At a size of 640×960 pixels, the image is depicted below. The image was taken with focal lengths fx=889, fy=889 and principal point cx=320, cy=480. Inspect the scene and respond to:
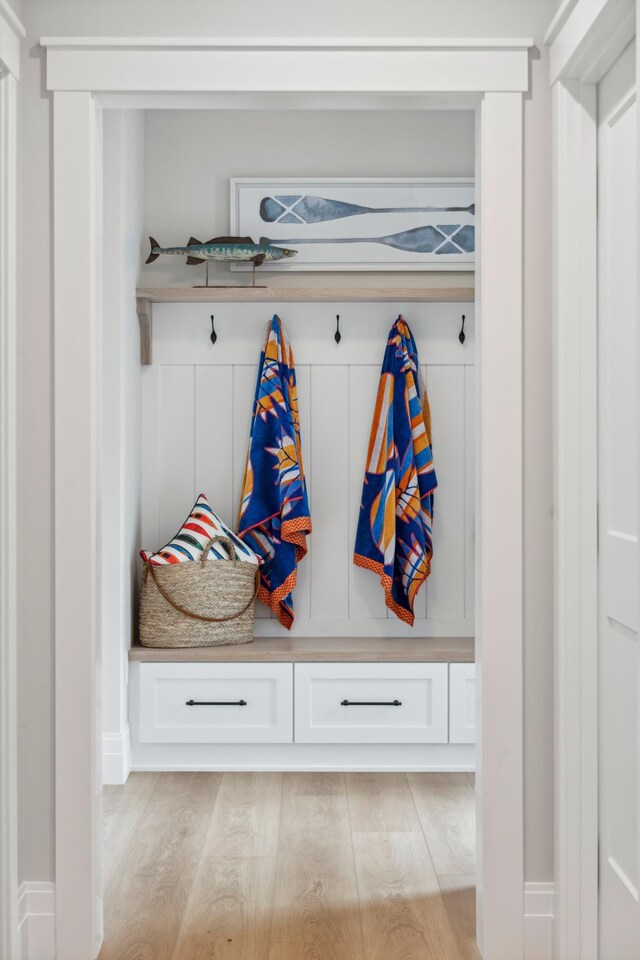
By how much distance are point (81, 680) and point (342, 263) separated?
219 cm

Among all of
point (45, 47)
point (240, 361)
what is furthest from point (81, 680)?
point (240, 361)

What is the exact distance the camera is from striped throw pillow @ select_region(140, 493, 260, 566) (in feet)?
11.1

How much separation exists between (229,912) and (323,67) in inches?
84.7

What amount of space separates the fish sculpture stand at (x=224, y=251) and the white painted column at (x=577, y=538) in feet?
5.19

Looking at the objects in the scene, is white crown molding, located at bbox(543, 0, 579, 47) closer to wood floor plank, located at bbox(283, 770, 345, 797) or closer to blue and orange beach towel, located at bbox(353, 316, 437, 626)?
blue and orange beach towel, located at bbox(353, 316, 437, 626)

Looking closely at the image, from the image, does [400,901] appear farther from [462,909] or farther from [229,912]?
[229,912]

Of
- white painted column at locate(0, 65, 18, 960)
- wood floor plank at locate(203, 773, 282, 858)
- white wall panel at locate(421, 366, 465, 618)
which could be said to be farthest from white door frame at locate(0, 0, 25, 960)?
white wall panel at locate(421, 366, 465, 618)

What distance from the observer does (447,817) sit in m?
3.01

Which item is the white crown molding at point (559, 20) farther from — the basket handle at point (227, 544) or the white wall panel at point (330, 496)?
the basket handle at point (227, 544)

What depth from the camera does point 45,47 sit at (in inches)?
82.1

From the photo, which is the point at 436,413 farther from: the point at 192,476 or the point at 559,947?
the point at 559,947

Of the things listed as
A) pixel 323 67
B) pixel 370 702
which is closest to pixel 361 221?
pixel 323 67

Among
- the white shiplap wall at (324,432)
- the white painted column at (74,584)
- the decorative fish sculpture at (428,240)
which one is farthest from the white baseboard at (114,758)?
the decorative fish sculpture at (428,240)

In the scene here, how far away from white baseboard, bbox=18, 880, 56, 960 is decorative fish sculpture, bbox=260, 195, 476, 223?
261cm
